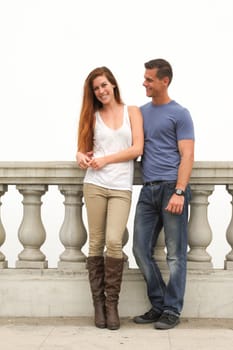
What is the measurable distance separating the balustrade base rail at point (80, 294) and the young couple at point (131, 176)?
1.00 feet

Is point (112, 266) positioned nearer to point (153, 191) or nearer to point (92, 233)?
point (92, 233)

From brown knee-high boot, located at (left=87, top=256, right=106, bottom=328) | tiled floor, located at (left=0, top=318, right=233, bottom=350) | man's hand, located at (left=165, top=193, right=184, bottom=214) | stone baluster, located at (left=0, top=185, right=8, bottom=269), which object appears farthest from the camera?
stone baluster, located at (left=0, top=185, right=8, bottom=269)

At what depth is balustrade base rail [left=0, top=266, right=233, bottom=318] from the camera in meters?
5.30

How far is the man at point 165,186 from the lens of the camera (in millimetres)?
4824

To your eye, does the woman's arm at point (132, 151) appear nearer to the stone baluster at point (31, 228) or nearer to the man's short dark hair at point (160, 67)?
the man's short dark hair at point (160, 67)

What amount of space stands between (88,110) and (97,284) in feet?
4.57

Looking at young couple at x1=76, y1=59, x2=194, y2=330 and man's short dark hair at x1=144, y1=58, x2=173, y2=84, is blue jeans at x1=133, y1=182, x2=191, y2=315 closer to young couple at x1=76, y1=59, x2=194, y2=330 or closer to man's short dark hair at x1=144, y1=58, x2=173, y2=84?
young couple at x1=76, y1=59, x2=194, y2=330

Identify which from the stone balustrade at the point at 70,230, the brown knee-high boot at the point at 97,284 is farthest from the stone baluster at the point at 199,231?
the brown knee-high boot at the point at 97,284

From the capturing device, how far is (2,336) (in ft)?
15.8

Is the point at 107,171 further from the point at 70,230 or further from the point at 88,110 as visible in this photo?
the point at 70,230

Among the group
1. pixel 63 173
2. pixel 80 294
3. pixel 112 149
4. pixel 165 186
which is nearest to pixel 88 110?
pixel 112 149

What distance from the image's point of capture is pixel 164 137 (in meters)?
4.89

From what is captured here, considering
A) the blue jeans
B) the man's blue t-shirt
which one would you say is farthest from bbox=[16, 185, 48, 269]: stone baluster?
the man's blue t-shirt

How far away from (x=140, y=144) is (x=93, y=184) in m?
0.49
